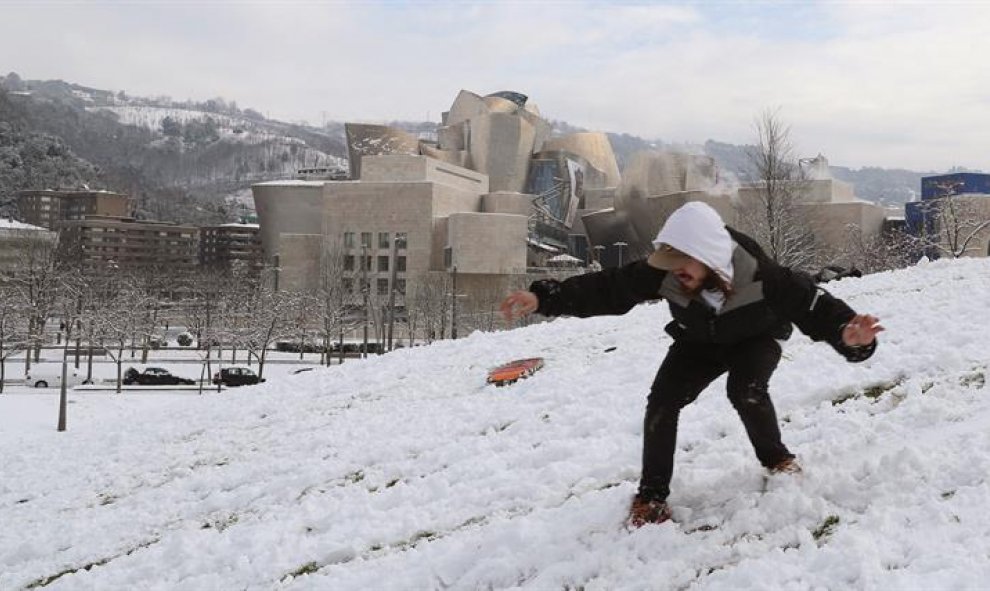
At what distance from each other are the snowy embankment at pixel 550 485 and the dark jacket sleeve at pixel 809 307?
2.73 ft

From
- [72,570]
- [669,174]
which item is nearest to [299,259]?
[669,174]

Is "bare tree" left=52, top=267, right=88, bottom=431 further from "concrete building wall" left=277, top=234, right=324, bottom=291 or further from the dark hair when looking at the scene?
the dark hair

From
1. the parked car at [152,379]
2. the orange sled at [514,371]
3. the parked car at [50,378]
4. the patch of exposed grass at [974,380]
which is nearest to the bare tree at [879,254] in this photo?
the orange sled at [514,371]

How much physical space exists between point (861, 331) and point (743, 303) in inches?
22.9

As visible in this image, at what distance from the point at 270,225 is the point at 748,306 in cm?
9694

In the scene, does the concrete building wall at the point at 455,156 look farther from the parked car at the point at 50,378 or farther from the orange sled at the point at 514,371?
the orange sled at the point at 514,371

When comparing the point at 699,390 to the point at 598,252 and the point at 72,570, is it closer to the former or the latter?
the point at 72,570

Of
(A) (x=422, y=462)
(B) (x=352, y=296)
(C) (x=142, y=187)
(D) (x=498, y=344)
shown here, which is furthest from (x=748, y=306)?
(C) (x=142, y=187)

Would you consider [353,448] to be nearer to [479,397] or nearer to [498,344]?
[479,397]

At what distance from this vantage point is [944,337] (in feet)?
25.4

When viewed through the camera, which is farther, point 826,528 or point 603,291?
point 603,291

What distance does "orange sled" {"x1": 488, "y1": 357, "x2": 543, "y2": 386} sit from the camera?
1113 centimetres

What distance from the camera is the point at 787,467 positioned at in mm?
4605

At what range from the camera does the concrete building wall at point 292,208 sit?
93875 mm
